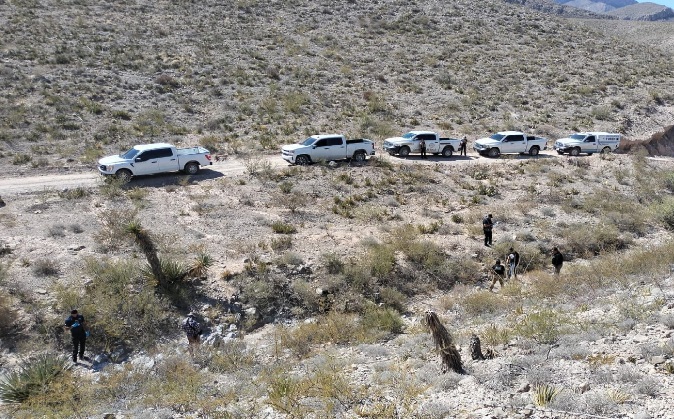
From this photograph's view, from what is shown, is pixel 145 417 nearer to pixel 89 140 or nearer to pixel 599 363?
pixel 599 363

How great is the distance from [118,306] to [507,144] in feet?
83.7

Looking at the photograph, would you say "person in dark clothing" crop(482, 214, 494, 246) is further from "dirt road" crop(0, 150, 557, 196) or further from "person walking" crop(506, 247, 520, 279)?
"dirt road" crop(0, 150, 557, 196)

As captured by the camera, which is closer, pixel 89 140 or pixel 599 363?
pixel 599 363

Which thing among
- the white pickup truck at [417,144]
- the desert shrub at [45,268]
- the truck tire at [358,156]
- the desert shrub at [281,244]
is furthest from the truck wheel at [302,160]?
the desert shrub at [45,268]

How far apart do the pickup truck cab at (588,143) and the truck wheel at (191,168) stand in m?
22.4

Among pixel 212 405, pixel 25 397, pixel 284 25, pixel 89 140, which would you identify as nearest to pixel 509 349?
pixel 212 405

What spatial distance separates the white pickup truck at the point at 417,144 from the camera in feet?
104

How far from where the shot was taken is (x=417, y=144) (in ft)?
105

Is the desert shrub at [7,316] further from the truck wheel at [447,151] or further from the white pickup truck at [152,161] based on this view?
the truck wheel at [447,151]

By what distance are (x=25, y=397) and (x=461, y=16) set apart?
2483 inches

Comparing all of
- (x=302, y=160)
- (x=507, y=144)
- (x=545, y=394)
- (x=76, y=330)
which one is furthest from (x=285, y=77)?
(x=545, y=394)

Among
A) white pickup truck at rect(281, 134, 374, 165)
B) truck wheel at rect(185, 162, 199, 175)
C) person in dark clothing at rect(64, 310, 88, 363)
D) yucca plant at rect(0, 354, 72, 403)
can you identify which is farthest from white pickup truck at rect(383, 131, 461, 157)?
yucca plant at rect(0, 354, 72, 403)

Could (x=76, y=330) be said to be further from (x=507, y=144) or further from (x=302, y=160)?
(x=507, y=144)

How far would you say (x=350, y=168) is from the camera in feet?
92.8
